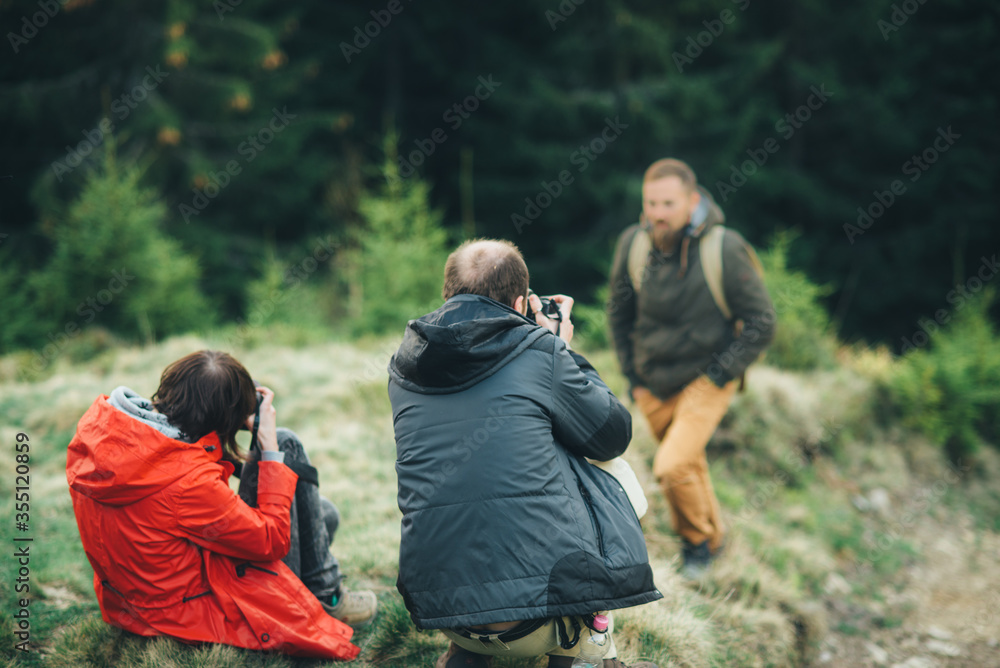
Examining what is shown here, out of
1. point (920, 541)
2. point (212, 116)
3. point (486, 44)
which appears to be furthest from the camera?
point (486, 44)

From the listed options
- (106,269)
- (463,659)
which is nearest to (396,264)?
(106,269)

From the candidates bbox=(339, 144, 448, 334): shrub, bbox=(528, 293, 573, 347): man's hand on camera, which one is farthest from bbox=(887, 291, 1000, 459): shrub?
bbox=(528, 293, 573, 347): man's hand on camera

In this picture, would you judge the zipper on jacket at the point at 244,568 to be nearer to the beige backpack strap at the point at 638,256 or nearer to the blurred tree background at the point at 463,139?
the beige backpack strap at the point at 638,256

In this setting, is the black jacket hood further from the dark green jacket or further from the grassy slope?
the dark green jacket

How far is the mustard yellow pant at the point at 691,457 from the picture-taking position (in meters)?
3.64

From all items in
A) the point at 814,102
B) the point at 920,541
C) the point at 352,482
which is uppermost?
the point at 814,102

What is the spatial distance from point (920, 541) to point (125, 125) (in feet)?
39.9

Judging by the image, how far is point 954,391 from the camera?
685cm

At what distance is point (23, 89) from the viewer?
411 inches

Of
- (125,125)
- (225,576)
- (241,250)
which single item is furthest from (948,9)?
(225,576)

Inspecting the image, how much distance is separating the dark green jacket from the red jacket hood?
2.59 metres

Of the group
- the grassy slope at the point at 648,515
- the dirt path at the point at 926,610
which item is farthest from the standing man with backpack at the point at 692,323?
the dirt path at the point at 926,610

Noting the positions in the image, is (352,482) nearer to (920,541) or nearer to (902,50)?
(920,541)

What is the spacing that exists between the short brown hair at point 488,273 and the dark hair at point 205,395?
0.86 metres
